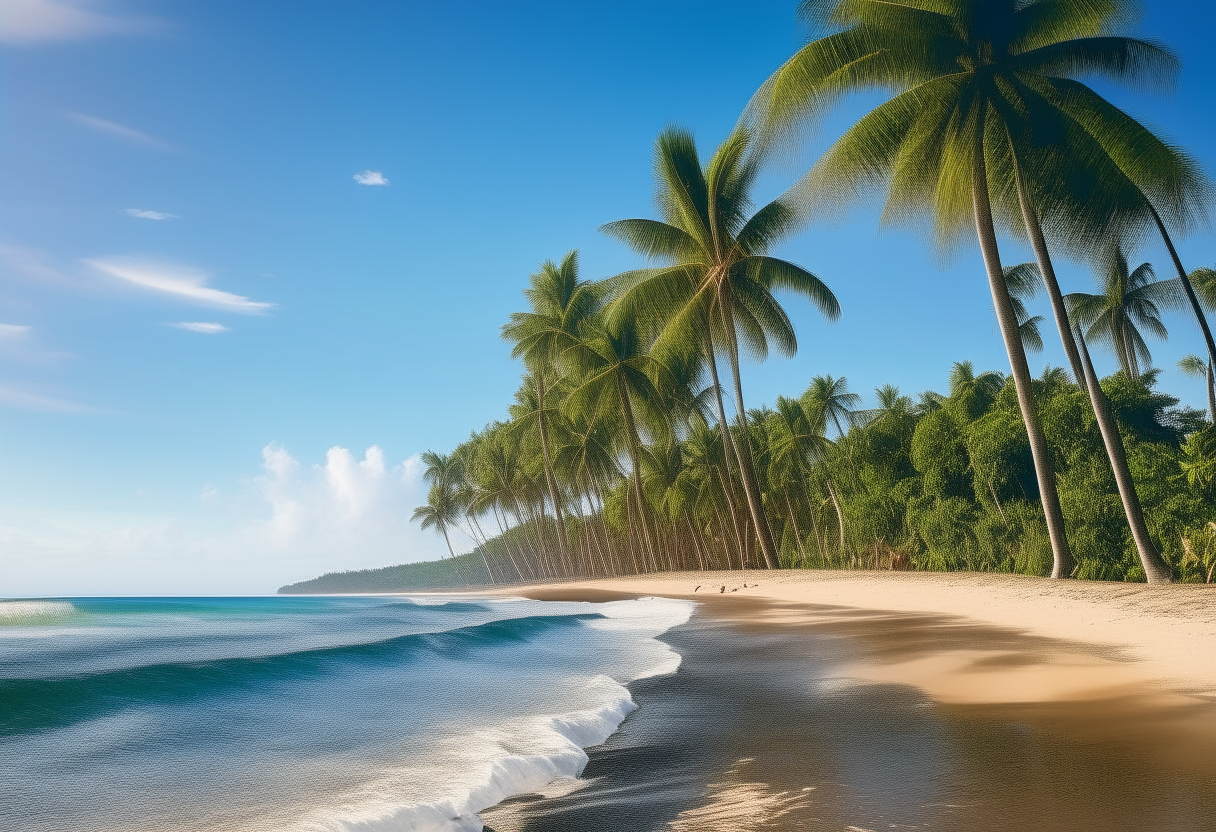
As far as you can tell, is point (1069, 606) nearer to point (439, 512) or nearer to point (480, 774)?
point (480, 774)

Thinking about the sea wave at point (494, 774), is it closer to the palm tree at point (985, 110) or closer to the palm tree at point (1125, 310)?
the palm tree at point (985, 110)

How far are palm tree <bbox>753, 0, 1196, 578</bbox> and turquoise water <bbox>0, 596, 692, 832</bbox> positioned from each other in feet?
29.8

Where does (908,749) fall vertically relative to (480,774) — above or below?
below

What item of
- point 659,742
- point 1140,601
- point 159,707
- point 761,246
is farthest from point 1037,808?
point 761,246

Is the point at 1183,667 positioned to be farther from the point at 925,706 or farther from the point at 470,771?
the point at 470,771

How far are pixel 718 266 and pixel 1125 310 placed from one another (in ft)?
60.8

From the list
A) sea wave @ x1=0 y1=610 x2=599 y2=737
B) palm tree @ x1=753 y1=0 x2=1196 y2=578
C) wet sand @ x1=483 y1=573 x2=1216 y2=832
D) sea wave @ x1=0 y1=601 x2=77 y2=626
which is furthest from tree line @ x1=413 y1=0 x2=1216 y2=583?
sea wave @ x1=0 y1=601 x2=77 y2=626

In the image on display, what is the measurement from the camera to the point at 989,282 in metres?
13.7

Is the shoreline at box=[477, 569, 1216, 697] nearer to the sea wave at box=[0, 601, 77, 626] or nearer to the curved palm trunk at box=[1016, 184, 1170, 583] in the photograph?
the curved palm trunk at box=[1016, 184, 1170, 583]

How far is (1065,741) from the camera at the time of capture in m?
3.97

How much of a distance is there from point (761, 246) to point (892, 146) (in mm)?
9649

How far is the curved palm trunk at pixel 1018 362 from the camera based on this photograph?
13.0 metres

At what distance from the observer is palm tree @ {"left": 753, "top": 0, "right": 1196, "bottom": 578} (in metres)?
12.9

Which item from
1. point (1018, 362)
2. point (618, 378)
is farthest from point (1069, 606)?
point (618, 378)
